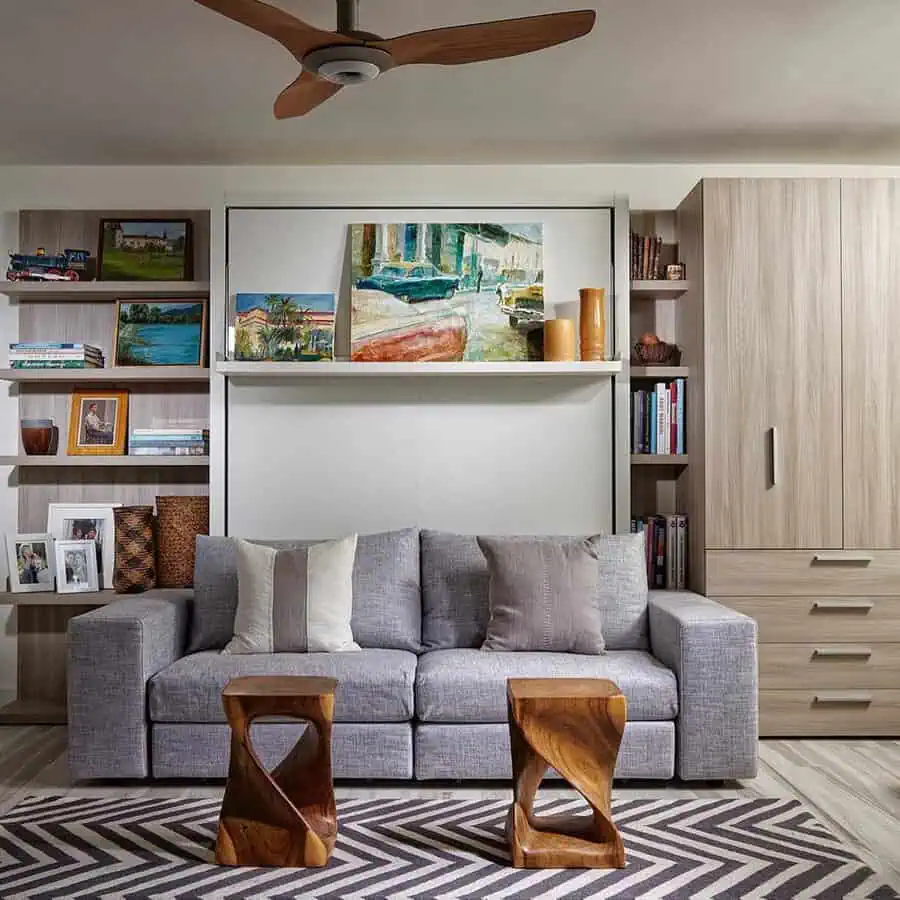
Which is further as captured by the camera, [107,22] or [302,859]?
[107,22]

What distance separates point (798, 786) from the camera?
148 inches

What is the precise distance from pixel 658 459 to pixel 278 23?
9.33 feet

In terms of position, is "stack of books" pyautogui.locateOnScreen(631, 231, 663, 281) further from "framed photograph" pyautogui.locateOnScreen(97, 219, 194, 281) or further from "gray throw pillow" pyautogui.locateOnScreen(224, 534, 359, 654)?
"framed photograph" pyautogui.locateOnScreen(97, 219, 194, 281)

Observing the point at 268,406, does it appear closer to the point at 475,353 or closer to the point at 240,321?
the point at 240,321

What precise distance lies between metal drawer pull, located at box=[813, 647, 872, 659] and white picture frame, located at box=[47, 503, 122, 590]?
325 centimetres

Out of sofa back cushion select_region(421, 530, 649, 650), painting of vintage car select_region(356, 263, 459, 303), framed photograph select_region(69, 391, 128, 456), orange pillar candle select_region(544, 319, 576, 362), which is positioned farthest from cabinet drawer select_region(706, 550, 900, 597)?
framed photograph select_region(69, 391, 128, 456)

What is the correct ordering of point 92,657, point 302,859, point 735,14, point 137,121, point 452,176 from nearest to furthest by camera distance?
1. point 302,859
2. point 735,14
3. point 92,657
4. point 137,121
5. point 452,176

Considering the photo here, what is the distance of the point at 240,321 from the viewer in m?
4.82

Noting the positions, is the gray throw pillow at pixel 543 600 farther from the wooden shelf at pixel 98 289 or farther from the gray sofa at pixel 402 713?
the wooden shelf at pixel 98 289

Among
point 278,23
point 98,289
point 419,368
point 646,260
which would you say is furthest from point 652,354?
point 278,23

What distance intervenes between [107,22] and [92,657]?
2192mm

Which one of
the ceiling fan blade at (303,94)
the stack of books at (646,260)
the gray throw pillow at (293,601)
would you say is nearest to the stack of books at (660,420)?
the stack of books at (646,260)

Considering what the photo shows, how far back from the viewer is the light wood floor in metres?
3.33

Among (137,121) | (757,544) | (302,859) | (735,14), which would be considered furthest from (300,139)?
(302,859)
